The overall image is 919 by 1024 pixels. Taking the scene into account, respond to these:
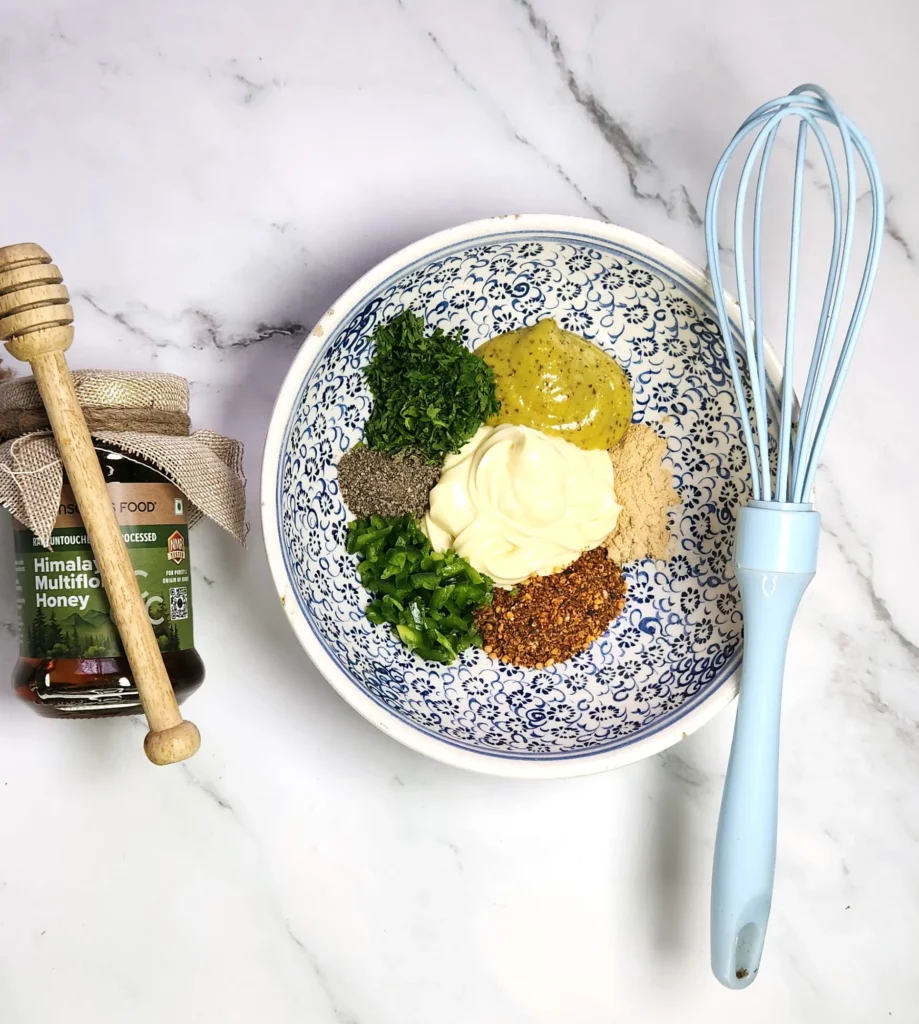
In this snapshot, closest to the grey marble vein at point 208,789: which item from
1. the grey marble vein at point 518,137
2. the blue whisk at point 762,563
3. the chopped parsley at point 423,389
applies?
the chopped parsley at point 423,389

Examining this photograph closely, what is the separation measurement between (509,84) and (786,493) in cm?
55

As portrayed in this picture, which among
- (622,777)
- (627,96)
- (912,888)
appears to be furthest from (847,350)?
(912,888)

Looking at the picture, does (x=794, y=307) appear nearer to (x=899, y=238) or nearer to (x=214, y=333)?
(x=899, y=238)

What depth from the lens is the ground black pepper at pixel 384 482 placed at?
3.11ft

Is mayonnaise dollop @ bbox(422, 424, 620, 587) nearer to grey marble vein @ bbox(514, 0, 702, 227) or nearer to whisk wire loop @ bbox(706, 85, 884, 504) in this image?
whisk wire loop @ bbox(706, 85, 884, 504)

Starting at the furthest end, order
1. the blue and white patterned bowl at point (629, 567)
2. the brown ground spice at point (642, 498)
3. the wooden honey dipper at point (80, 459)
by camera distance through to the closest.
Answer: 1. the brown ground spice at point (642, 498)
2. the blue and white patterned bowl at point (629, 567)
3. the wooden honey dipper at point (80, 459)

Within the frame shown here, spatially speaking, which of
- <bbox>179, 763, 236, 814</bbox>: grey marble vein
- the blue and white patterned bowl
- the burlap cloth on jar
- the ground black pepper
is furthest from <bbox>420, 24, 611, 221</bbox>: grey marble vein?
<bbox>179, 763, 236, 814</bbox>: grey marble vein

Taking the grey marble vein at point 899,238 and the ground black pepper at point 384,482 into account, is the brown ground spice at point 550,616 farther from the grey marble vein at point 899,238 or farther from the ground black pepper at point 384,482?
the grey marble vein at point 899,238

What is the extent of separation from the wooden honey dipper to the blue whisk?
51cm

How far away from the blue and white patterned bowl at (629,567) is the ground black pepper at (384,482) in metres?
0.02

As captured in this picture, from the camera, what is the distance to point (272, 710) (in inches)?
39.4

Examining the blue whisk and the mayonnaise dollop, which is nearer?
the blue whisk

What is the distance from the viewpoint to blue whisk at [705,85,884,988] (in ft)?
2.62

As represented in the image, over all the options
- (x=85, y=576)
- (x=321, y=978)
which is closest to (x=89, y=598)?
(x=85, y=576)
